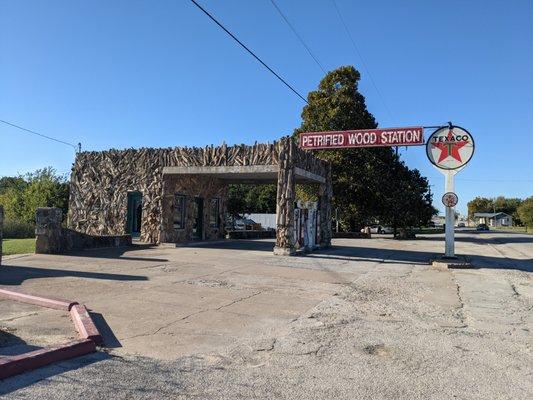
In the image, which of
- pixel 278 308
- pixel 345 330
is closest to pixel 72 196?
pixel 278 308

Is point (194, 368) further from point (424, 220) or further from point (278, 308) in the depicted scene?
point (424, 220)

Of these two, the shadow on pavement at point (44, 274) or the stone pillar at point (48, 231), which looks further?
the stone pillar at point (48, 231)

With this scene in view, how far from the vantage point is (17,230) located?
95.0 ft

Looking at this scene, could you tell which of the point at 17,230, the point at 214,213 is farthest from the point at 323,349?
the point at 17,230

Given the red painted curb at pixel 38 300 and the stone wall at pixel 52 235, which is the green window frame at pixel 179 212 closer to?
the stone wall at pixel 52 235

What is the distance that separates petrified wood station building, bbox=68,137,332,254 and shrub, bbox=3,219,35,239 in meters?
4.91

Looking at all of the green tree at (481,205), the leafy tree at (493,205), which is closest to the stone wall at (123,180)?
the leafy tree at (493,205)

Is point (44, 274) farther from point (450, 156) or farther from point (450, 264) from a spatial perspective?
point (450, 156)

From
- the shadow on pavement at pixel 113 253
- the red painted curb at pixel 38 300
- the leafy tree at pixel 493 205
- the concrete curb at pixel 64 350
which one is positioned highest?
the leafy tree at pixel 493 205

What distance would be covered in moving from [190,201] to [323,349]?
19.2 meters

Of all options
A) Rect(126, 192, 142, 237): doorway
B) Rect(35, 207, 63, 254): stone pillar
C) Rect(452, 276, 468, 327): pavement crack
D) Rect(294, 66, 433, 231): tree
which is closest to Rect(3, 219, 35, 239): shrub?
Rect(126, 192, 142, 237): doorway

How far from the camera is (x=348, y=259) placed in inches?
759

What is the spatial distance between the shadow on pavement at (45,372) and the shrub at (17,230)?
2585 centimetres

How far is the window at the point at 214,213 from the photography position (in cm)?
2728
